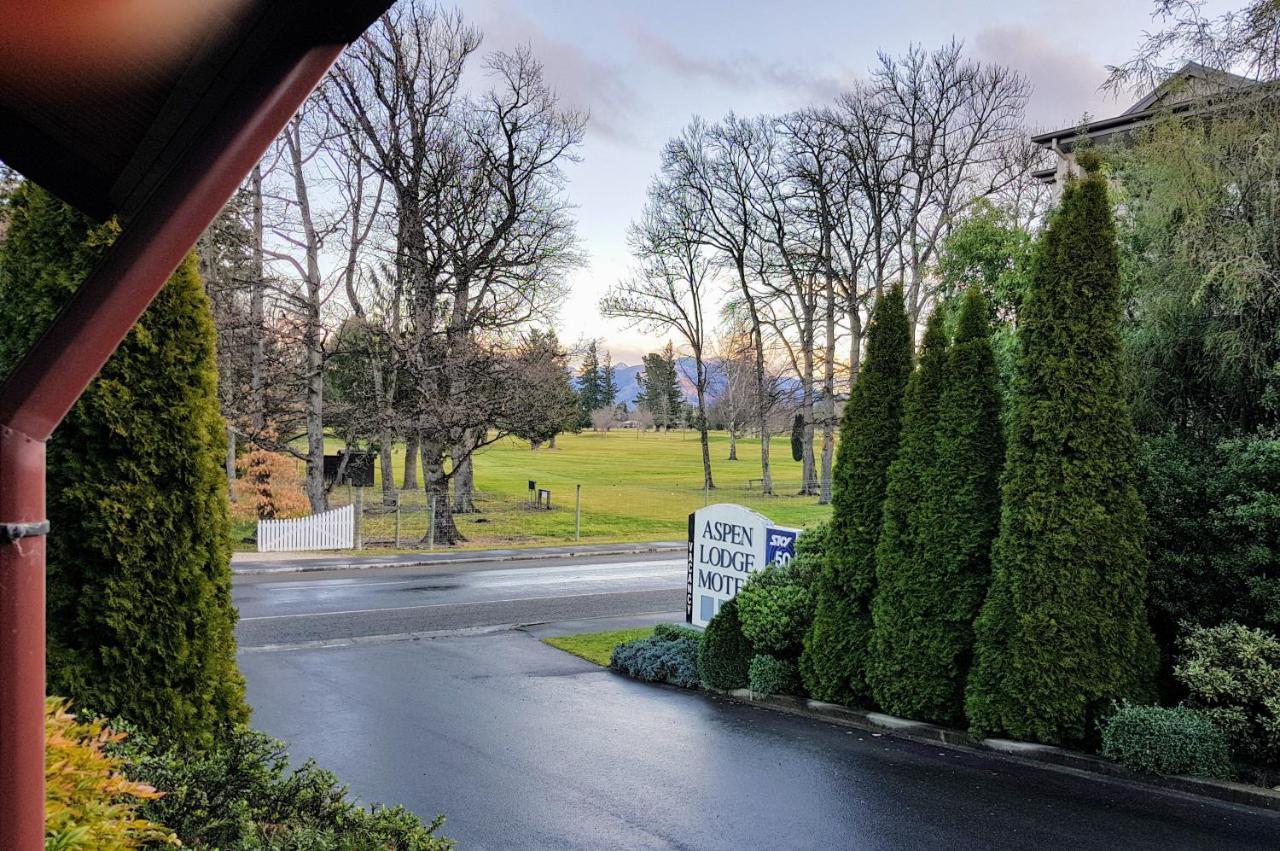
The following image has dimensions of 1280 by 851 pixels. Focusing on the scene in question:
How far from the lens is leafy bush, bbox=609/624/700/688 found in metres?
10.3

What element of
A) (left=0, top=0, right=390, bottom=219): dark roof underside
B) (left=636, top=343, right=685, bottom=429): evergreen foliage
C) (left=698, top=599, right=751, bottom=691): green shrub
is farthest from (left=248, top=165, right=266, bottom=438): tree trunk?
(left=636, top=343, right=685, bottom=429): evergreen foliage

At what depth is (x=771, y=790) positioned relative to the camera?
682 centimetres

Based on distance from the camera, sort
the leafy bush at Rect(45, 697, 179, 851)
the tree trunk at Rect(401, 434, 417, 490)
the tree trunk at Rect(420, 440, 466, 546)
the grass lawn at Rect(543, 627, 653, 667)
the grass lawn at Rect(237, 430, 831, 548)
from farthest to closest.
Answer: the tree trunk at Rect(401, 434, 417, 490) < the grass lawn at Rect(237, 430, 831, 548) < the tree trunk at Rect(420, 440, 466, 546) < the grass lawn at Rect(543, 627, 653, 667) < the leafy bush at Rect(45, 697, 179, 851)

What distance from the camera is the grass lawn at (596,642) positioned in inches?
466

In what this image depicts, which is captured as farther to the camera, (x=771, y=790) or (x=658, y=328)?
(x=658, y=328)

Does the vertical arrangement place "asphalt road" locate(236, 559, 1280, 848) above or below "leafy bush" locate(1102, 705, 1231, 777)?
below

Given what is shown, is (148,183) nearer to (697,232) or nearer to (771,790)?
(771,790)

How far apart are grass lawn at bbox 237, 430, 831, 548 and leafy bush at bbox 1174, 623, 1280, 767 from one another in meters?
13.8

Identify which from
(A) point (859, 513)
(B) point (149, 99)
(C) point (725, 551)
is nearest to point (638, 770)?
(A) point (859, 513)

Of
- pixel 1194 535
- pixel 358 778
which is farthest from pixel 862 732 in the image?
pixel 358 778

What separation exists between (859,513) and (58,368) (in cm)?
828

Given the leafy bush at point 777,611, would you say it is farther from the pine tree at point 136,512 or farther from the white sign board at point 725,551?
the pine tree at point 136,512

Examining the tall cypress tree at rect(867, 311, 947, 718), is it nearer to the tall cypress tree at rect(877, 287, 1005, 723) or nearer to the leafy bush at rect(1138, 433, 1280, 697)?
the tall cypress tree at rect(877, 287, 1005, 723)

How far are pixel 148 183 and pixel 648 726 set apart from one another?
7220 millimetres
